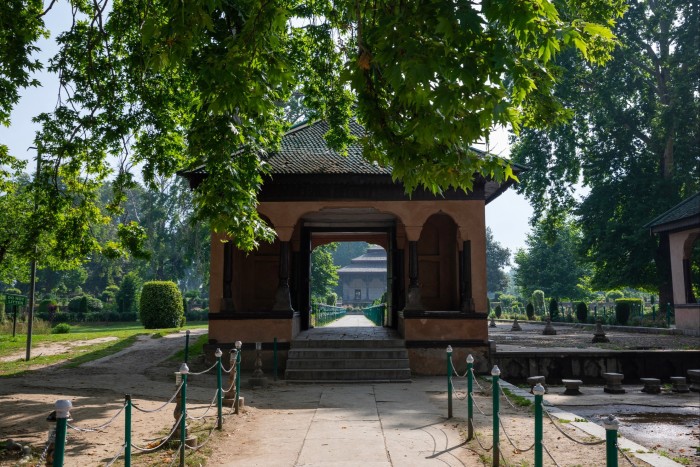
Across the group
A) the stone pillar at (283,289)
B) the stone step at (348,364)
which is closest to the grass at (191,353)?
the stone pillar at (283,289)

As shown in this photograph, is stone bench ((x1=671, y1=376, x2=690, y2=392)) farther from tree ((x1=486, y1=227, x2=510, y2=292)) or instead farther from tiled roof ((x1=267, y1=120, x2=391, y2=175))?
tree ((x1=486, y1=227, x2=510, y2=292))

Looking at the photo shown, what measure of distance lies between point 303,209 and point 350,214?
2.80m

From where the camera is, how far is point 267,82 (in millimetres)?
6402

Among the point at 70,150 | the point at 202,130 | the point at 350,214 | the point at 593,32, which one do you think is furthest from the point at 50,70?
the point at 593,32

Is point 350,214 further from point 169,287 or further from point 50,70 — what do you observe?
point 169,287

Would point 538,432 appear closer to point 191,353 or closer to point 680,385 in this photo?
point 680,385

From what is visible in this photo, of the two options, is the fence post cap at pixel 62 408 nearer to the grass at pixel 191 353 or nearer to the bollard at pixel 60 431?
the bollard at pixel 60 431

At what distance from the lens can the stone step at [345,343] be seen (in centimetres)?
1373

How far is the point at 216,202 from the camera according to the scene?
8.28 meters

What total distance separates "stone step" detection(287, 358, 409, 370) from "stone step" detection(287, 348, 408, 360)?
11 cm

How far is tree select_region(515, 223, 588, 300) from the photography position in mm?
50219

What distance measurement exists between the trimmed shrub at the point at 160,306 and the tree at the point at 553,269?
33.9 meters

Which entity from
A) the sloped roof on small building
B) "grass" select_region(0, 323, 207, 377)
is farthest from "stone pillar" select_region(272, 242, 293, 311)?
the sloped roof on small building

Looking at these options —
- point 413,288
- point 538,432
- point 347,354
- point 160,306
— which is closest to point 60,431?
point 538,432
